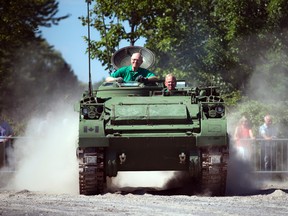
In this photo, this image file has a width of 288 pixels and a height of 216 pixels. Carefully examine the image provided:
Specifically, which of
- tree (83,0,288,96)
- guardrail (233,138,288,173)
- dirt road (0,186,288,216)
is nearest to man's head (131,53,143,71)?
dirt road (0,186,288,216)

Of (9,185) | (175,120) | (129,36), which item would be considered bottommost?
(9,185)

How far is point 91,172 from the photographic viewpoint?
16.0 meters

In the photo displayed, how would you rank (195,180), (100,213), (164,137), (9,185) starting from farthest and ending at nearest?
(9,185) → (195,180) → (164,137) → (100,213)

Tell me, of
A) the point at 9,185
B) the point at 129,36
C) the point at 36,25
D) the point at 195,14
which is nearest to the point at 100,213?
the point at 9,185

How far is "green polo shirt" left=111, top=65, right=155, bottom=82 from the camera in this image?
1834 cm

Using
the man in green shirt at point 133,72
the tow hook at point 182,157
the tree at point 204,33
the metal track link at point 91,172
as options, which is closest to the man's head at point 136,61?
the man in green shirt at point 133,72

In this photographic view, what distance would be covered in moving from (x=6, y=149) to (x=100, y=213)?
837 centimetres

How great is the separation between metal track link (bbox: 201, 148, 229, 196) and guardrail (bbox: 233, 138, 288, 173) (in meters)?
4.08

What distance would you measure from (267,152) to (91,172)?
18.3 ft

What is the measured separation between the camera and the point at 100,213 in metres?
12.6

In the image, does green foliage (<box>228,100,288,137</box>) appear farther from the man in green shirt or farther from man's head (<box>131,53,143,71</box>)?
man's head (<box>131,53,143,71</box>)

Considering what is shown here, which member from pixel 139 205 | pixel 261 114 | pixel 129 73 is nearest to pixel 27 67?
pixel 261 114

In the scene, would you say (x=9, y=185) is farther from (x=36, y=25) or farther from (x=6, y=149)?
(x=36, y=25)

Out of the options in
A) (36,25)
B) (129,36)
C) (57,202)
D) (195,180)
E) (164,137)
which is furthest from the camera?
(36,25)
